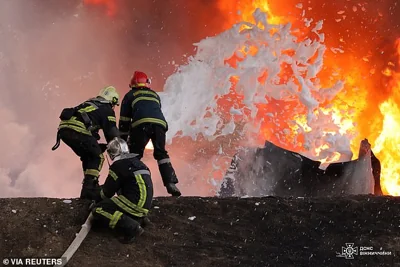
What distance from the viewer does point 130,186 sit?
212 inches

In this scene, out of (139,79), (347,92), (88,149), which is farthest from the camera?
(347,92)

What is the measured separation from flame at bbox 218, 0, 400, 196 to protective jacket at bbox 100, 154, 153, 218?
648 cm

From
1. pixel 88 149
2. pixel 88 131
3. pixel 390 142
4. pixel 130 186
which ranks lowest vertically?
pixel 130 186

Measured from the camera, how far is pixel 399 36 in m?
14.0

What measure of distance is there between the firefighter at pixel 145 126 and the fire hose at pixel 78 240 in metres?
1.93

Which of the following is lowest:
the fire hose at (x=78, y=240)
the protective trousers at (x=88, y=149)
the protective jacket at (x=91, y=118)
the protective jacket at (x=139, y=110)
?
the fire hose at (x=78, y=240)

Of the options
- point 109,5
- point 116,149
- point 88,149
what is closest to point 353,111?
point 88,149

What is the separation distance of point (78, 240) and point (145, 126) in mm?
2474

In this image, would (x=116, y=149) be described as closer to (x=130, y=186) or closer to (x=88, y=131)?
(x=130, y=186)

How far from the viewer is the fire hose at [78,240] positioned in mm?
4789

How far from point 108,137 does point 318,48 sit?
8557 mm

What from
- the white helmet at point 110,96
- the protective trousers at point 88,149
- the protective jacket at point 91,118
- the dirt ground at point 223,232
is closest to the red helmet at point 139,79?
the white helmet at point 110,96

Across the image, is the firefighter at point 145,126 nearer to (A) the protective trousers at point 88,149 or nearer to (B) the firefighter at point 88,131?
(B) the firefighter at point 88,131

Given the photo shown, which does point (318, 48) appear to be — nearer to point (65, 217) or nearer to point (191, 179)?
point (191, 179)
